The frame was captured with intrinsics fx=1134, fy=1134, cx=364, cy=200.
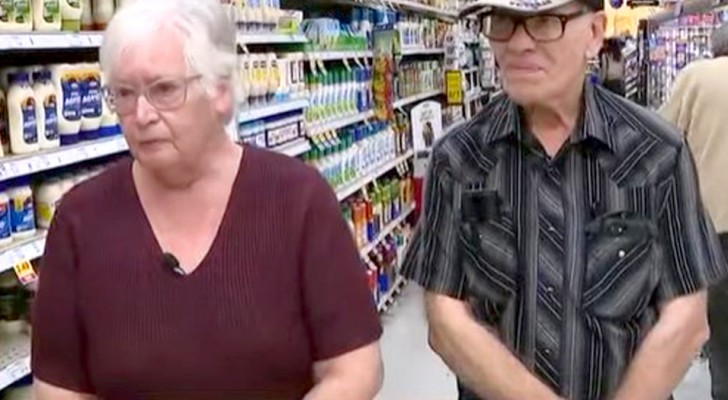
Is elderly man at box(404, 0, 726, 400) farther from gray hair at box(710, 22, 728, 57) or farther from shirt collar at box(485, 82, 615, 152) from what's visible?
gray hair at box(710, 22, 728, 57)

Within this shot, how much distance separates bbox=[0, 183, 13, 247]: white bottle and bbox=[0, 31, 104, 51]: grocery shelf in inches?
15.1

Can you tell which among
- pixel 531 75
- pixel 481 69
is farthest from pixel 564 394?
pixel 481 69

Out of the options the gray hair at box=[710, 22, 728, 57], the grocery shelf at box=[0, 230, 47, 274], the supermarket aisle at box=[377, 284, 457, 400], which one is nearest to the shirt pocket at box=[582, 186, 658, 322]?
the grocery shelf at box=[0, 230, 47, 274]

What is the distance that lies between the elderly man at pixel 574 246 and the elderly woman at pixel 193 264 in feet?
0.93

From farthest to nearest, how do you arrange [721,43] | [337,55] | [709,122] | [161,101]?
[337,55] → [721,43] → [709,122] → [161,101]

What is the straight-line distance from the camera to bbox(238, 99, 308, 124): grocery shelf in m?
4.48

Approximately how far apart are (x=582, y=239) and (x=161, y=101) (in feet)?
2.64

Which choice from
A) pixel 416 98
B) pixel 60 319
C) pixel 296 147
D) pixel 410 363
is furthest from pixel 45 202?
pixel 416 98

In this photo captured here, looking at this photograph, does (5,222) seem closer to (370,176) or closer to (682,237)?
(682,237)

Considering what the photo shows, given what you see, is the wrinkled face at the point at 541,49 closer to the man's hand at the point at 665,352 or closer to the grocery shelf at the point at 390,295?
the man's hand at the point at 665,352

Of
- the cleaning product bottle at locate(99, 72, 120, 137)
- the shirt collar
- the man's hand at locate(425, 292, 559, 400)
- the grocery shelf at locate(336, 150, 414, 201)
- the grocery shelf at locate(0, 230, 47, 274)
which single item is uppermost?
the shirt collar

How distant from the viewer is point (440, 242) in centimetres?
214

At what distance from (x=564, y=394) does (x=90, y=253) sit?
0.89 m

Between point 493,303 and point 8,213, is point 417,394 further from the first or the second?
point 493,303
